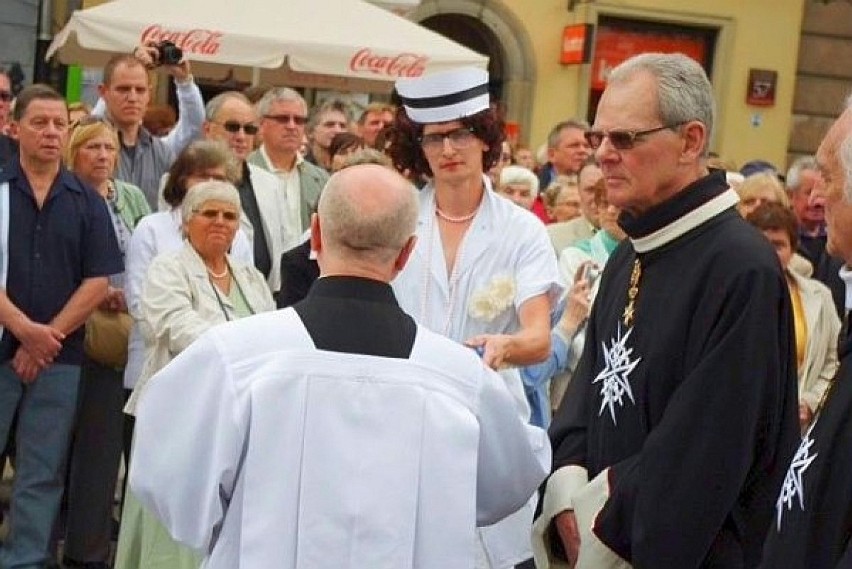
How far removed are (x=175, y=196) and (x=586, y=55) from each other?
45.4 ft

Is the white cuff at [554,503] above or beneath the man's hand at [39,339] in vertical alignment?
above

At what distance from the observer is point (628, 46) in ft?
70.2

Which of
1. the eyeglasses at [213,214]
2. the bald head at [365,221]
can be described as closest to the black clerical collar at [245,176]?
the eyeglasses at [213,214]

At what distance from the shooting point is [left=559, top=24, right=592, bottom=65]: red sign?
65.8 ft

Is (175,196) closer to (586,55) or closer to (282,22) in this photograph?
(282,22)

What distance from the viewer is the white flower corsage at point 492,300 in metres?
4.75

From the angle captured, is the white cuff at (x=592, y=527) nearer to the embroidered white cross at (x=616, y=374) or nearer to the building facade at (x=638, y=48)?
the embroidered white cross at (x=616, y=374)

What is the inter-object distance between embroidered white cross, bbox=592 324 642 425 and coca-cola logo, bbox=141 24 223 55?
6984mm

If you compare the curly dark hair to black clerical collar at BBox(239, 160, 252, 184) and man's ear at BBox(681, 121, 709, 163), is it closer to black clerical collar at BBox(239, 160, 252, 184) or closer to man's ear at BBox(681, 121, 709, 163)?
man's ear at BBox(681, 121, 709, 163)

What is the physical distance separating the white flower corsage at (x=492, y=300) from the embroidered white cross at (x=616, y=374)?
89cm

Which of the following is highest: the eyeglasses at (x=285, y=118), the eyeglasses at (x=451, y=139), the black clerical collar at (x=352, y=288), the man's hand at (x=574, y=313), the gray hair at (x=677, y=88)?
the gray hair at (x=677, y=88)

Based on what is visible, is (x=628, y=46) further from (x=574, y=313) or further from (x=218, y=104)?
(x=574, y=313)

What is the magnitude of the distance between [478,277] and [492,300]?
0.38 feet

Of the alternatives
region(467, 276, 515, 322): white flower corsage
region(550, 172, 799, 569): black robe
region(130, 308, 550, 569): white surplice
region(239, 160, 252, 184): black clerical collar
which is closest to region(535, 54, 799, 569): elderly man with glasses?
region(550, 172, 799, 569): black robe
